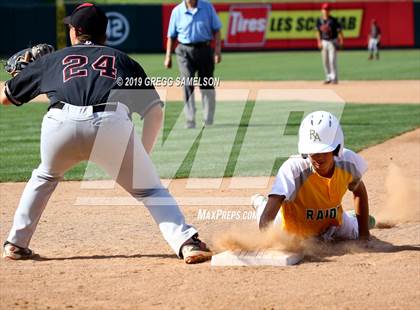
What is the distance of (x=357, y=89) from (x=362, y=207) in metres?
17.9

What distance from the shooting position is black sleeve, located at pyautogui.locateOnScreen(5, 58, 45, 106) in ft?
23.7

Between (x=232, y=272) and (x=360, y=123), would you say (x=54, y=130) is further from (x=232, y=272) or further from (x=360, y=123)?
(x=360, y=123)

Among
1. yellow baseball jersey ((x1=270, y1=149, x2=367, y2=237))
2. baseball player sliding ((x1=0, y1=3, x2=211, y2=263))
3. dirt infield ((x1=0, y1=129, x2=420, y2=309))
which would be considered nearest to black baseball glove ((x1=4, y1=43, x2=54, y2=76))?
baseball player sliding ((x1=0, y1=3, x2=211, y2=263))

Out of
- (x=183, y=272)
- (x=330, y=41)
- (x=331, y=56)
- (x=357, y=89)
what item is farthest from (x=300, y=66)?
(x=183, y=272)

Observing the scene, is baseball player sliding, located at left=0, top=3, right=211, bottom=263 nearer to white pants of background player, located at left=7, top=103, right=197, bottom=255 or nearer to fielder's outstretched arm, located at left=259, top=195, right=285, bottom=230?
white pants of background player, located at left=7, top=103, right=197, bottom=255

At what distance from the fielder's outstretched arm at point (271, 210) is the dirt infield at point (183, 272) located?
48 centimetres

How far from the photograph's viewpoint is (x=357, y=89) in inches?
992

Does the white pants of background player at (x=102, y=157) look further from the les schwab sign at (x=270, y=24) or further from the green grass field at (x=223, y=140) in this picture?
the les schwab sign at (x=270, y=24)

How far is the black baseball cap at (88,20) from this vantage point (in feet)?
23.9

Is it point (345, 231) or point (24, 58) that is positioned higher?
point (24, 58)

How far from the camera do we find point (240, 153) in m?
14.2

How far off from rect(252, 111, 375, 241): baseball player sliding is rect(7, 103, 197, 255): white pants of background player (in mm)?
787

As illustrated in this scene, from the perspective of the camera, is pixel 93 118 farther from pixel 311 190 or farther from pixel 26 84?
pixel 311 190

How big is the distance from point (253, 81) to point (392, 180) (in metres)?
18.4
